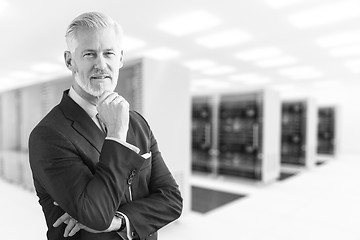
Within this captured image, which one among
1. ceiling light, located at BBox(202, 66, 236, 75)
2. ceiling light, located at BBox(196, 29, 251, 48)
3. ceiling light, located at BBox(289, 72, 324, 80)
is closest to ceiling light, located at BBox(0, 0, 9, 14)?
ceiling light, located at BBox(196, 29, 251, 48)

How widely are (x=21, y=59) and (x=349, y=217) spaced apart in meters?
9.52

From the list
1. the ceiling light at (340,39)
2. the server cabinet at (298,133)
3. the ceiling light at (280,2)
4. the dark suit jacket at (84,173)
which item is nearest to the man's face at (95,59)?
the dark suit jacket at (84,173)

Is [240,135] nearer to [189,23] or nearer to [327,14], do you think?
[189,23]

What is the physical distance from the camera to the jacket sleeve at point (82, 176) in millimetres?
806

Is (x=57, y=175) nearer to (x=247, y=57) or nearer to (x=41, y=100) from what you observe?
(x=41, y=100)

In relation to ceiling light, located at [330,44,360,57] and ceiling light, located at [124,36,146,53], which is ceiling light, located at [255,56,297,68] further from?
ceiling light, located at [124,36,146,53]

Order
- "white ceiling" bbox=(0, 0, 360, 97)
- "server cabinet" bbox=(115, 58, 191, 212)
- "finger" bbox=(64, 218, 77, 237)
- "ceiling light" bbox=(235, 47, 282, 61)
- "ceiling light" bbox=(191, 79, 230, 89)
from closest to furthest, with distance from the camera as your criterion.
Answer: "finger" bbox=(64, 218, 77, 237) → "server cabinet" bbox=(115, 58, 191, 212) → "white ceiling" bbox=(0, 0, 360, 97) → "ceiling light" bbox=(235, 47, 282, 61) → "ceiling light" bbox=(191, 79, 230, 89)

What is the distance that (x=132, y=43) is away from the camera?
6.94m

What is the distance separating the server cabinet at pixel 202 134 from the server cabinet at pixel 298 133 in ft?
8.82

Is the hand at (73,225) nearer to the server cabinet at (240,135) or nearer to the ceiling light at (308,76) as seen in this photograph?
the server cabinet at (240,135)

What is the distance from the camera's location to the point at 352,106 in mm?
12984

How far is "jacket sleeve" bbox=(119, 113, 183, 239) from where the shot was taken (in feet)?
3.26

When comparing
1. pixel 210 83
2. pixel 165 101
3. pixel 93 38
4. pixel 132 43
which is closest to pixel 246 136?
pixel 165 101

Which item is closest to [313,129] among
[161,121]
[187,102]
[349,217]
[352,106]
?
[349,217]
